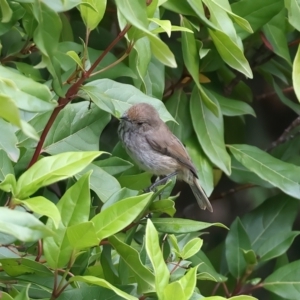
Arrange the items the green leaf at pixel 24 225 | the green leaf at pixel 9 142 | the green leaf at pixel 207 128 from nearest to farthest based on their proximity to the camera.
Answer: the green leaf at pixel 24 225
the green leaf at pixel 9 142
the green leaf at pixel 207 128

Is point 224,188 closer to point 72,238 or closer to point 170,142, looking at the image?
point 170,142

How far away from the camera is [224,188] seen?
13.1ft

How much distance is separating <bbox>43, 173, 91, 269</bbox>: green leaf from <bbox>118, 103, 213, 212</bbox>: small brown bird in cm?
125

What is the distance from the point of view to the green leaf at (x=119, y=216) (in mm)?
1602

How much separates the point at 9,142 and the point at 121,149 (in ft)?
3.91

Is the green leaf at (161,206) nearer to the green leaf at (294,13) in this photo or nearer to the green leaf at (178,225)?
the green leaf at (178,225)

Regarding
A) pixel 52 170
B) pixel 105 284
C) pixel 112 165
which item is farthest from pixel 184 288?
pixel 112 165

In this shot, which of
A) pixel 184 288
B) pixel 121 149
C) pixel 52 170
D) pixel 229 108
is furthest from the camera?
pixel 229 108

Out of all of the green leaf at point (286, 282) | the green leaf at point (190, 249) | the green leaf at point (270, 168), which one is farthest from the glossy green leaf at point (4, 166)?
the green leaf at point (286, 282)

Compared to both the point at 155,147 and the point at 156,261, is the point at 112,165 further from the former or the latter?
the point at 155,147

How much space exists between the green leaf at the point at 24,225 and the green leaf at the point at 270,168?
177 centimetres

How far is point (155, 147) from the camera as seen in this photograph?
11.2 feet

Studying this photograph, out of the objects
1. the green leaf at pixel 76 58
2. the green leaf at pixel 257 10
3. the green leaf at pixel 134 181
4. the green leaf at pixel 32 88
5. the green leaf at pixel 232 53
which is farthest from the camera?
the green leaf at pixel 257 10

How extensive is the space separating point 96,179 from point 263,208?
1462 mm
